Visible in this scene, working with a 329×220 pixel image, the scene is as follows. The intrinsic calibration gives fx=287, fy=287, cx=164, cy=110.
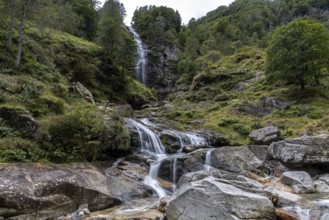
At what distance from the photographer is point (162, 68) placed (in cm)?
6512

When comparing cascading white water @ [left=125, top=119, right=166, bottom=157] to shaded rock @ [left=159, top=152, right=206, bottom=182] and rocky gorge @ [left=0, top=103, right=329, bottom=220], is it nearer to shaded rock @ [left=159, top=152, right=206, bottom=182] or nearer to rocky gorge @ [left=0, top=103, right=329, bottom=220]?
rocky gorge @ [left=0, top=103, right=329, bottom=220]

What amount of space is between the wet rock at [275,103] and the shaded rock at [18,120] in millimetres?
24467

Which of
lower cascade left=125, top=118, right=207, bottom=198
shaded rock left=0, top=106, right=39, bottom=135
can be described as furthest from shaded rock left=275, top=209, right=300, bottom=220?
shaded rock left=0, top=106, right=39, bottom=135

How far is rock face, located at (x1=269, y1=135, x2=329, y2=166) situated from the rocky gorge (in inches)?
2.0

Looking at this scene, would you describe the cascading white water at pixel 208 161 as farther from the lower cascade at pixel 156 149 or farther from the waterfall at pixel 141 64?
the waterfall at pixel 141 64

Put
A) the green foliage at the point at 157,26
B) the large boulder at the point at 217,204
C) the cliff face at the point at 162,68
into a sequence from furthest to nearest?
the green foliage at the point at 157,26 → the cliff face at the point at 162,68 → the large boulder at the point at 217,204

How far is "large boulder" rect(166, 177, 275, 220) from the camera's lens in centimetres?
921

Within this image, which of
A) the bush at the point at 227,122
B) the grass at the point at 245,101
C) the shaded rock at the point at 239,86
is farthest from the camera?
the shaded rock at the point at 239,86

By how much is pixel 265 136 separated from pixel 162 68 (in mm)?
46000

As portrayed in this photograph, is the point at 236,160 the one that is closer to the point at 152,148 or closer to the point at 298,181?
the point at 298,181

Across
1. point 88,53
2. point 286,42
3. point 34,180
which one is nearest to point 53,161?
point 34,180

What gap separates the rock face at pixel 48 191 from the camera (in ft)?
32.2

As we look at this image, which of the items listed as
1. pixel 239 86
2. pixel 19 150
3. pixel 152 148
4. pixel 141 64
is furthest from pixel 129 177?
pixel 141 64

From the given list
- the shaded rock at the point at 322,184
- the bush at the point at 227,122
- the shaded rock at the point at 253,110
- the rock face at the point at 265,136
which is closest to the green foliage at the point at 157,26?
the shaded rock at the point at 253,110
